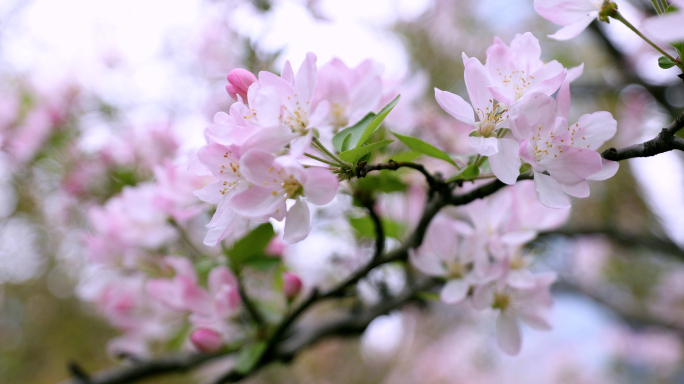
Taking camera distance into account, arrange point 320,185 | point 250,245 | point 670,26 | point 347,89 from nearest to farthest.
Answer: point 670,26, point 320,185, point 347,89, point 250,245

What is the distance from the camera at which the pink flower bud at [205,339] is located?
0.59m

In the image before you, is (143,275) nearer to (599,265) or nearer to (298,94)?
(298,94)

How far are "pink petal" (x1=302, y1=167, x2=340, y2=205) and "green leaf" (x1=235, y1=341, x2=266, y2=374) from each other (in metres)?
0.32

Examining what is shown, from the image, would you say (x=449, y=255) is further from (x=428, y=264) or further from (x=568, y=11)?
(x=568, y=11)

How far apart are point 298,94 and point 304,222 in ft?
0.35

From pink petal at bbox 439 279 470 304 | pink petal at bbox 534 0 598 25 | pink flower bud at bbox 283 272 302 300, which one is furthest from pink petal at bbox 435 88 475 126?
pink flower bud at bbox 283 272 302 300

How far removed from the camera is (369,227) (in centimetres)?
63

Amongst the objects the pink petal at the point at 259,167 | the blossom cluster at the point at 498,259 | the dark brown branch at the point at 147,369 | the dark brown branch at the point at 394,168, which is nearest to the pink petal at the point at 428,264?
the blossom cluster at the point at 498,259

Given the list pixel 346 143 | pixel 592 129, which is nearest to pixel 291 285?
pixel 346 143

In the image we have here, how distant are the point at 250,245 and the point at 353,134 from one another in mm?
254

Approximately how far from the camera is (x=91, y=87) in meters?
1.17

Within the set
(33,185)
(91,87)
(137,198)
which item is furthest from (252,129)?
(33,185)

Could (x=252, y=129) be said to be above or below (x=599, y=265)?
above

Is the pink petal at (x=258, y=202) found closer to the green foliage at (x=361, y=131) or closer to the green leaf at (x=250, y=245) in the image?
the green foliage at (x=361, y=131)
